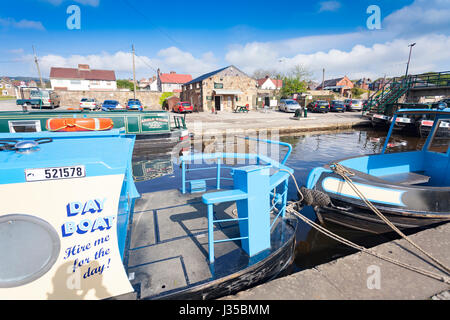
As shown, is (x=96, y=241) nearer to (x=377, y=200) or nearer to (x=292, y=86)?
(x=377, y=200)

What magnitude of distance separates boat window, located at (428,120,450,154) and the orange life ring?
9.90 m

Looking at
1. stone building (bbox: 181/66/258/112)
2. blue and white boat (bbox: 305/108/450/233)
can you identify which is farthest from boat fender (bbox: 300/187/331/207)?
stone building (bbox: 181/66/258/112)

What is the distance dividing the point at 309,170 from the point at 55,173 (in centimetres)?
955

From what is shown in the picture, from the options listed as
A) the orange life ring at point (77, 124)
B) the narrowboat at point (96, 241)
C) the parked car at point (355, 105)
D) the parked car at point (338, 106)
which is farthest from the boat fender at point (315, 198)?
the parked car at point (355, 105)

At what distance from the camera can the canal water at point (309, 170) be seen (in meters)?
4.91

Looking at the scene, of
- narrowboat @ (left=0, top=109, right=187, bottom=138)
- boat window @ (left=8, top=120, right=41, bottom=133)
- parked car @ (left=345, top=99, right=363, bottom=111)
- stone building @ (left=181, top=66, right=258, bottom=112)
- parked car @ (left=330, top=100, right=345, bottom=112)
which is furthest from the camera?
stone building @ (left=181, top=66, right=258, bottom=112)

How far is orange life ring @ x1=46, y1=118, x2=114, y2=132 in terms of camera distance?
7570 millimetres

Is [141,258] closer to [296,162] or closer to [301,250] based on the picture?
[301,250]

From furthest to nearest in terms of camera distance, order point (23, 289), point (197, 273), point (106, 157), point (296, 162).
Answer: point (296, 162), point (197, 273), point (106, 157), point (23, 289)

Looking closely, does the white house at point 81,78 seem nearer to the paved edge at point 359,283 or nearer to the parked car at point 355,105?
the parked car at point 355,105

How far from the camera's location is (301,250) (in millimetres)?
4938

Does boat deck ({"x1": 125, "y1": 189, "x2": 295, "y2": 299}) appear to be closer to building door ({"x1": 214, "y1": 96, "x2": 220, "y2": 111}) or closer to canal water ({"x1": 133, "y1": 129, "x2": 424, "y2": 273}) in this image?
canal water ({"x1": 133, "y1": 129, "x2": 424, "y2": 273})
